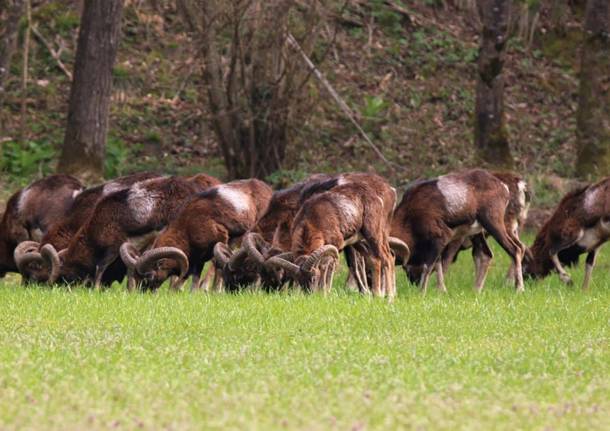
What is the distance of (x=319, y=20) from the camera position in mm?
28547

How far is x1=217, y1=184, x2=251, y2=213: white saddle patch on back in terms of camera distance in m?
19.4

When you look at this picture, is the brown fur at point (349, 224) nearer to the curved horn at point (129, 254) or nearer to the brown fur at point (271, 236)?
the brown fur at point (271, 236)

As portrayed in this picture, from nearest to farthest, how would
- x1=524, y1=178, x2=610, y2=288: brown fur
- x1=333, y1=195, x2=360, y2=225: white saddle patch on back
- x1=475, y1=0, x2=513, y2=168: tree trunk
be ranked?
1. x1=333, y1=195, x2=360, y2=225: white saddle patch on back
2. x1=524, y1=178, x2=610, y2=288: brown fur
3. x1=475, y1=0, x2=513, y2=168: tree trunk

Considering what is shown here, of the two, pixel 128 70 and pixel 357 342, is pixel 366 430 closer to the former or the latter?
pixel 357 342

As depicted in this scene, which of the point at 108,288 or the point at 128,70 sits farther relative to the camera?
the point at 128,70

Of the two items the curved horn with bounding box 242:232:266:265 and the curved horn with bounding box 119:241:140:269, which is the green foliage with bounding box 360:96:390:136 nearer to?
the curved horn with bounding box 119:241:140:269

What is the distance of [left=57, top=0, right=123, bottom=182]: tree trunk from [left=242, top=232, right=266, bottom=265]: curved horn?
10042 mm

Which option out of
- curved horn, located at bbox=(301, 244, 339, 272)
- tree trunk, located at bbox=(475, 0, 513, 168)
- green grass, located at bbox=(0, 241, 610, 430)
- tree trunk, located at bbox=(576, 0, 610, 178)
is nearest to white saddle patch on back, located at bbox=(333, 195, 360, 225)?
curved horn, located at bbox=(301, 244, 339, 272)

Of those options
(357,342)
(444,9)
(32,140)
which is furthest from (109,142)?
(357,342)

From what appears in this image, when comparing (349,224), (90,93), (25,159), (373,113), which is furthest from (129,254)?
(373,113)

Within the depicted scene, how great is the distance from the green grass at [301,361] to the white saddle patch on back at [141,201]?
1.93m

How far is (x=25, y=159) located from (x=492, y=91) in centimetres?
1024

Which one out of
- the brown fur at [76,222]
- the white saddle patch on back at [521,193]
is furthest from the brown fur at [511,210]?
the brown fur at [76,222]

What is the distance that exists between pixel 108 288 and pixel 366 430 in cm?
1039
